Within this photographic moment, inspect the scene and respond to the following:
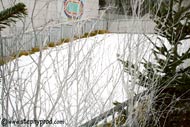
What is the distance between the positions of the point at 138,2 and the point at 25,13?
1.56m

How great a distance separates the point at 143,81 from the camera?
3.09m

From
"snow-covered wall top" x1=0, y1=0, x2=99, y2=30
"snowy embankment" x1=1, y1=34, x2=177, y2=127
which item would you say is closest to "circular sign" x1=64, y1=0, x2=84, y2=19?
"snow-covered wall top" x1=0, y1=0, x2=99, y2=30

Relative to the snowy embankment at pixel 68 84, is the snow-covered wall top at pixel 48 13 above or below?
above

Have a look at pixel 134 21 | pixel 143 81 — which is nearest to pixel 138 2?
pixel 134 21

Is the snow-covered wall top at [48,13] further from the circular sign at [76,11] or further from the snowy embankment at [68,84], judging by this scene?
the snowy embankment at [68,84]

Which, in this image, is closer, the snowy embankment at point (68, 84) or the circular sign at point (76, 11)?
the snowy embankment at point (68, 84)

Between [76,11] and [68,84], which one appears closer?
[68,84]

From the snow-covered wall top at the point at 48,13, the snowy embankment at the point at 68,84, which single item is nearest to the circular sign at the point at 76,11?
the snow-covered wall top at the point at 48,13

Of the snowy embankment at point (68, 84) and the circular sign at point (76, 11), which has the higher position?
the circular sign at point (76, 11)

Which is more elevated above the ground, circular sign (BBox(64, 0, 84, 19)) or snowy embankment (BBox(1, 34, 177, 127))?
circular sign (BBox(64, 0, 84, 19))

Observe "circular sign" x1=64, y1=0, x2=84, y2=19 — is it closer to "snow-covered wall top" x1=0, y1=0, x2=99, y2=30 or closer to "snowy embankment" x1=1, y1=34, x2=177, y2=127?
"snow-covered wall top" x1=0, y1=0, x2=99, y2=30

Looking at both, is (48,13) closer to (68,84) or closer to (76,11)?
(76,11)

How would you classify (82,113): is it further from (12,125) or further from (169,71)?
(169,71)

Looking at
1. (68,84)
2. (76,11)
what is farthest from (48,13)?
(68,84)
